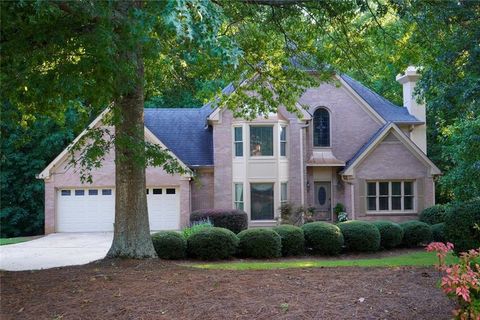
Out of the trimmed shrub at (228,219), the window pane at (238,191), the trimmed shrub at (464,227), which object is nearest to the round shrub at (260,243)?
the trimmed shrub at (464,227)

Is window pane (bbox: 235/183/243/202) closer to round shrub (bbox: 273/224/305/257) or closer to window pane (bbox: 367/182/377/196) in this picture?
window pane (bbox: 367/182/377/196)

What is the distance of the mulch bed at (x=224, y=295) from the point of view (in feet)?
21.5

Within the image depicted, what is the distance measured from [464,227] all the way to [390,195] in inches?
542

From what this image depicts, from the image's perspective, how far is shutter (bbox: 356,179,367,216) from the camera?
82.1ft

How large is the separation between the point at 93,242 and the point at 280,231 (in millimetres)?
8519

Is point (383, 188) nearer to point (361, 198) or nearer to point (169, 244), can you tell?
point (361, 198)

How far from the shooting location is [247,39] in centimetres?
1319

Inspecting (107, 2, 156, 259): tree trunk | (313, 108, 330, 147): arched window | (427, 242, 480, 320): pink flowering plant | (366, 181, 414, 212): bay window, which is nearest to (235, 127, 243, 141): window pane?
(313, 108, 330, 147): arched window

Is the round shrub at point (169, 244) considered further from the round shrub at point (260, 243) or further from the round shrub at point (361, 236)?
the round shrub at point (361, 236)

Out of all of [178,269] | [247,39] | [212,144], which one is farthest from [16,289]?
[212,144]

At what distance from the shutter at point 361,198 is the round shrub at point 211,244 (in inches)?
444

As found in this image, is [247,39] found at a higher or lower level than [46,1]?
higher

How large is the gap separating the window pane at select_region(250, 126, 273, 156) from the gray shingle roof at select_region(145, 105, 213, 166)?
2385 millimetres

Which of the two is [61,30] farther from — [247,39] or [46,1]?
[247,39]
